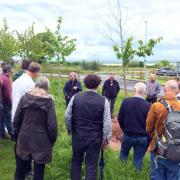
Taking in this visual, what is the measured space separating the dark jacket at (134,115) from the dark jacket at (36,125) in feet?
4.66

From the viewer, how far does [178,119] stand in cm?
521

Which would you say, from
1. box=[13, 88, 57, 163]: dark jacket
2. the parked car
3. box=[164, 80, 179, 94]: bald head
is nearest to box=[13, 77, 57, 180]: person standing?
box=[13, 88, 57, 163]: dark jacket

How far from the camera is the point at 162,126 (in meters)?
5.48

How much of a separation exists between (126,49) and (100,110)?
9.92 m

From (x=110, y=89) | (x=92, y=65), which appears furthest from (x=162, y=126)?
(x=92, y=65)

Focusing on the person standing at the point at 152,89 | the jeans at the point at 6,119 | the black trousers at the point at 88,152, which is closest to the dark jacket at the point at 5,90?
the jeans at the point at 6,119

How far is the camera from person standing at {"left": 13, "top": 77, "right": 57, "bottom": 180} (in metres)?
5.68

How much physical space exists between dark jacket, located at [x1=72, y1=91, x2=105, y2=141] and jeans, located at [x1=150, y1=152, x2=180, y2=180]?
0.92 meters

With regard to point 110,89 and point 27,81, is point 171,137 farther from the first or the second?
point 110,89

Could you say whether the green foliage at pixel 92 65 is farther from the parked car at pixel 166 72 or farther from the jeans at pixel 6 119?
the jeans at pixel 6 119

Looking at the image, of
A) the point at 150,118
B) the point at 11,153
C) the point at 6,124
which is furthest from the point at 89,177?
the point at 6,124

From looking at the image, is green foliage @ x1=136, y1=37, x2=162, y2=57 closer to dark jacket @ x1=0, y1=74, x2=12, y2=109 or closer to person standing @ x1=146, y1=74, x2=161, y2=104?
person standing @ x1=146, y1=74, x2=161, y2=104

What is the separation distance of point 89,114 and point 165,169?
1.34 metres

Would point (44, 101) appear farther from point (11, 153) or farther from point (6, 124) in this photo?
point (6, 124)
